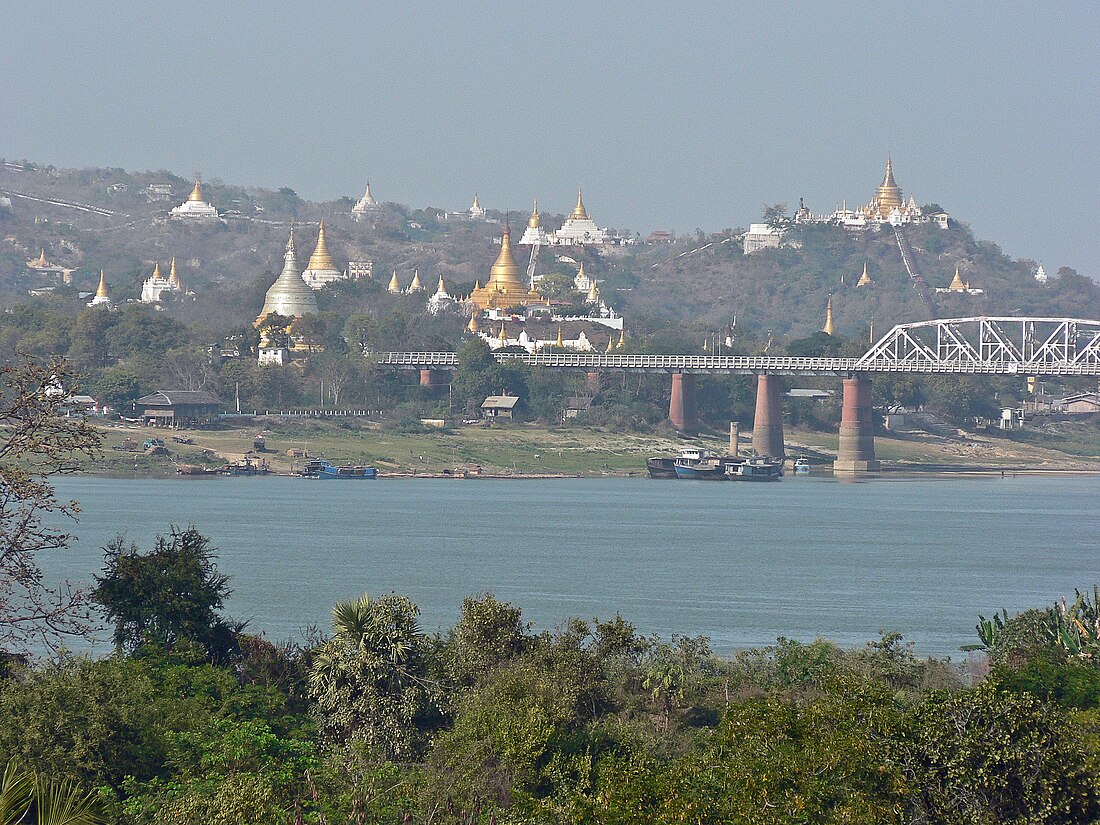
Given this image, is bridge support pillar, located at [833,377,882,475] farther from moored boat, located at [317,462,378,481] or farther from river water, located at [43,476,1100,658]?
moored boat, located at [317,462,378,481]

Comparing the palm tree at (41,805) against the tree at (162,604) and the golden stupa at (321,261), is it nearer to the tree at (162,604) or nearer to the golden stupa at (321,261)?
the tree at (162,604)

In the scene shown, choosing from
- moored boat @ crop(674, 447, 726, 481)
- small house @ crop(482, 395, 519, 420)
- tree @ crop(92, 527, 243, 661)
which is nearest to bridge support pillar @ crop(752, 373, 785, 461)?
moored boat @ crop(674, 447, 726, 481)

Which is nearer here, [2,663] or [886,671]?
[2,663]

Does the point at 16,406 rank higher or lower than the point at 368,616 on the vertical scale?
higher

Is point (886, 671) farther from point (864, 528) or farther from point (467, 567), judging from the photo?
point (864, 528)

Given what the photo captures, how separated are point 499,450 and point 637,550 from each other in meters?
36.2

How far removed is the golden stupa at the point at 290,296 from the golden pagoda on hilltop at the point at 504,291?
14.1m

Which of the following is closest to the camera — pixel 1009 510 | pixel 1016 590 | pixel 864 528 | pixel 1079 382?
pixel 1016 590

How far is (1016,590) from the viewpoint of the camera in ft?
166

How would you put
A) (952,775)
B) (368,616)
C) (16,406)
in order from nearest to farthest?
(952,775)
(16,406)
(368,616)

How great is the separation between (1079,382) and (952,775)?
123279mm

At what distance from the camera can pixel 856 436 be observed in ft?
334

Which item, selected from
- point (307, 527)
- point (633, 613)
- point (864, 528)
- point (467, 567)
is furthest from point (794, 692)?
point (864, 528)

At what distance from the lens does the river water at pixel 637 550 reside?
4338 centimetres
